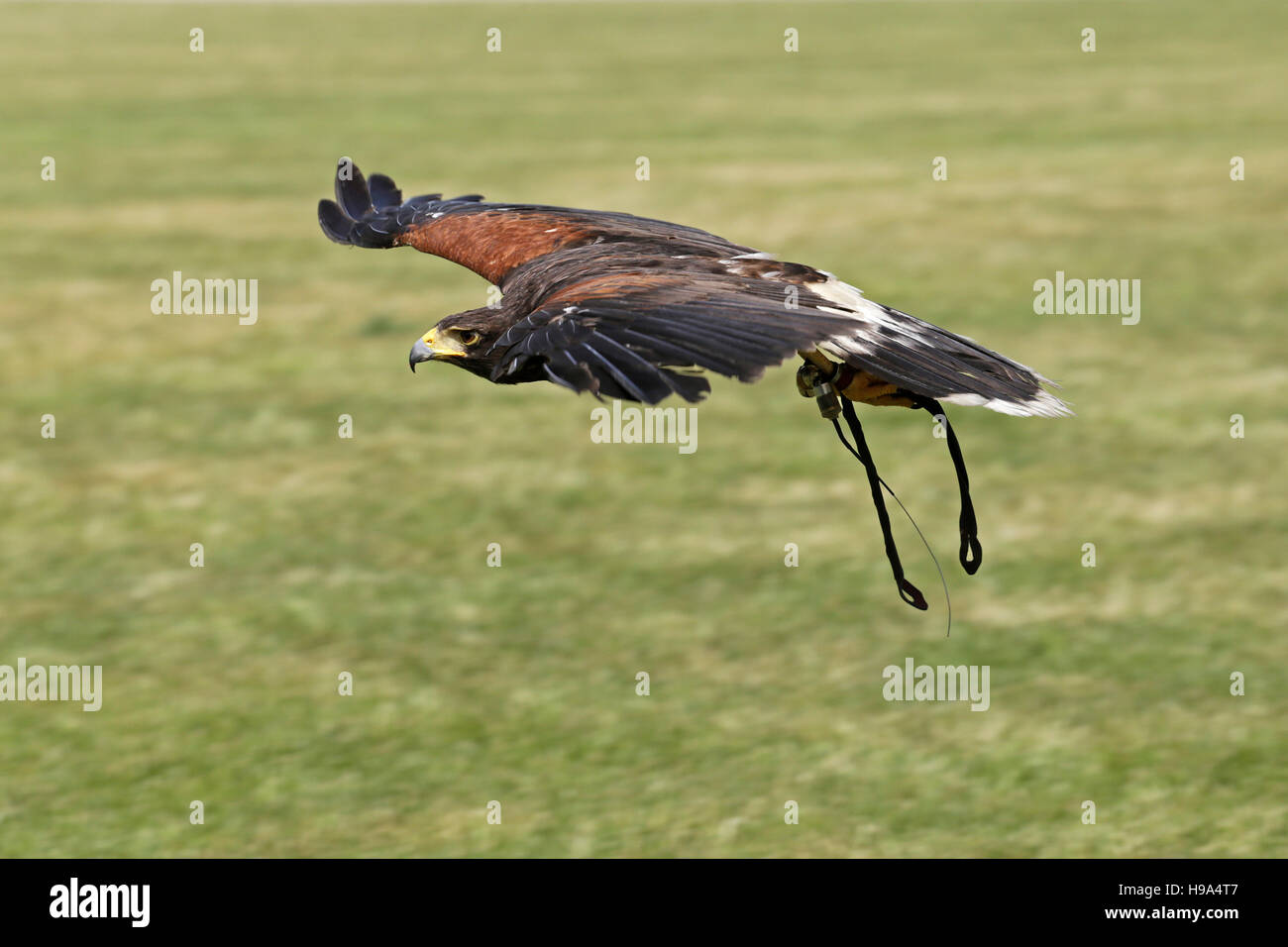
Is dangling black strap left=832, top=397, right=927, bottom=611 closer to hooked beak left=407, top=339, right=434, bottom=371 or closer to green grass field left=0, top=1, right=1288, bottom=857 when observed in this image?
hooked beak left=407, top=339, right=434, bottom=371

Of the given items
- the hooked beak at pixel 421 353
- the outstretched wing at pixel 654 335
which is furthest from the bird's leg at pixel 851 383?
the hooked beak at pixel 421 353

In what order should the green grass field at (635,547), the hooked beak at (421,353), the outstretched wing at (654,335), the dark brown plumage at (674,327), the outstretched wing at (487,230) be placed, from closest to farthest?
the outstretched wing at (654,335)
the dark brown plumage at (674,327)
the hooked beak at (421,353)
the outstretched wing at (487,230)
the green grass field at (635,547)

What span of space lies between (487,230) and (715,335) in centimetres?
300

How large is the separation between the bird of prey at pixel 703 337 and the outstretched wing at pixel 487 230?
0.04 m

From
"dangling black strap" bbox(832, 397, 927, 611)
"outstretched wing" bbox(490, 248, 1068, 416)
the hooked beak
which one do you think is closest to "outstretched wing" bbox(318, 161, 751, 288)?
"outstretched wing" bbox(490, 248, 1068, 416)

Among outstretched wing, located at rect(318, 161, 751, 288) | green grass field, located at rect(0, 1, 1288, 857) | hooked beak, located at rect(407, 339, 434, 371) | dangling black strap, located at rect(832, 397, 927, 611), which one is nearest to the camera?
dangling black strap, located at rect(832, 397, 927, 611)

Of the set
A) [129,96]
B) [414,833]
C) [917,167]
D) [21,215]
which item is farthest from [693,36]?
[414,833]

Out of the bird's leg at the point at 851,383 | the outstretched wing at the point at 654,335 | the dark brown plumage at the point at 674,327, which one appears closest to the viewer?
the outstretched wing at the point at 654,335

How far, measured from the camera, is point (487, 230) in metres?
8.25

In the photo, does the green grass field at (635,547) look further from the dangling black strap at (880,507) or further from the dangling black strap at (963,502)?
the dangling black strap at (963,502)

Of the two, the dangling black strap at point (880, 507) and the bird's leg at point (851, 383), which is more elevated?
the bird's leg at point (851, 383)

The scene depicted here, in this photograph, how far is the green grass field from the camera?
12.2 metres

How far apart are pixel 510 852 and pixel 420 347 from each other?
219 inches

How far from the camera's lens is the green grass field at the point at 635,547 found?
12.2 m
